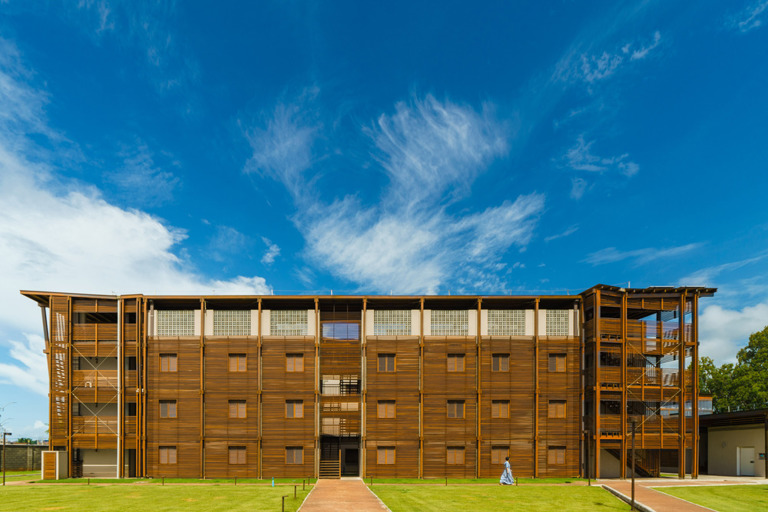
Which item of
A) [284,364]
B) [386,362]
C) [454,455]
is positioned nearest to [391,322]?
[386,362]

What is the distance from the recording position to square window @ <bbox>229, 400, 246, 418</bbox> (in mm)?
44000

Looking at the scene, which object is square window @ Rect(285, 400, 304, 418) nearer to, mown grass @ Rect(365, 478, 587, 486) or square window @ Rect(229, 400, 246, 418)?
square window @ Rect(229, 400, 246, 418)

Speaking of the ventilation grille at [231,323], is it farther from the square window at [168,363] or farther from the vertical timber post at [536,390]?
the vertical timber post at [536,390]

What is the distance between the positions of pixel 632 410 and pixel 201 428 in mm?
38731

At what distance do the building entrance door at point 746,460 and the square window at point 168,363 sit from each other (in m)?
53.8

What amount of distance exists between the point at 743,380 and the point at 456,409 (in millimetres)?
46008

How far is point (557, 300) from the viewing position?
45.2m

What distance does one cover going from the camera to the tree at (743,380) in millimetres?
63656

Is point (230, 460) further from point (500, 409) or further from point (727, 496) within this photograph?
point (727, 496)

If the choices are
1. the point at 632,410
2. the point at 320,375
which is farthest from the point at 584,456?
the point at 320,375

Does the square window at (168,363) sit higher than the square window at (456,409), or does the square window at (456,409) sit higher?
the square window at (168,363)

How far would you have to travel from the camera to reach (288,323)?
1777 inches

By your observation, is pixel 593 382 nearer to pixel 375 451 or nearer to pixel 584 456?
pixel 584 456

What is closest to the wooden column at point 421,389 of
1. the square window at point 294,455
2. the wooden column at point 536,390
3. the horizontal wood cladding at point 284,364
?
the horizontal wood cladding at point 284,364
